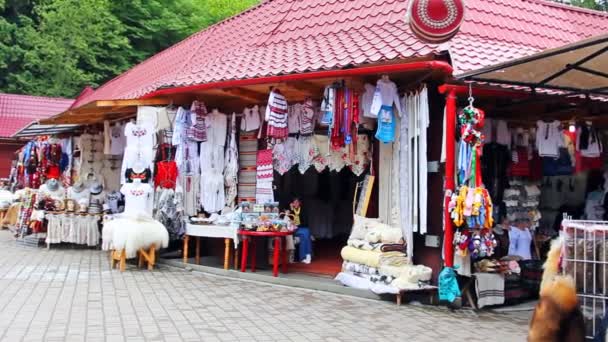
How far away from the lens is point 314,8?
11227 millimetres

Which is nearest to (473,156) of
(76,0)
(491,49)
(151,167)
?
(491,49)

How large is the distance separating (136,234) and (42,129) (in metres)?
9.66

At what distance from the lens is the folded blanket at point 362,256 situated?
8.27 m

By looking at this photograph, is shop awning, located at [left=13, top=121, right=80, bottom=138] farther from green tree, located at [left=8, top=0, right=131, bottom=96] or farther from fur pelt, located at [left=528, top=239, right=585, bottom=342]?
fur pelt, located at [left=528, top=239, right=585, bottom=342]

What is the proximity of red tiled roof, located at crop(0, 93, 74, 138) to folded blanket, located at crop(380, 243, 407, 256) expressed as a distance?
20.5 m

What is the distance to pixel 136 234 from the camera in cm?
1006

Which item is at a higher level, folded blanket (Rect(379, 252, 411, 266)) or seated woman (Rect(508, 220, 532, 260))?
seated woman (Rect(508, 220, 532, 260))

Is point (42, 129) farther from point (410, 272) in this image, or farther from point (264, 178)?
point (410, 272)

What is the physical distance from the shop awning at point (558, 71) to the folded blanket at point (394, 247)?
261 cm

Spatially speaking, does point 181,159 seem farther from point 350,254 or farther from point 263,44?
point 350,254

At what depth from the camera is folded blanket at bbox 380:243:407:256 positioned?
27.2 ft

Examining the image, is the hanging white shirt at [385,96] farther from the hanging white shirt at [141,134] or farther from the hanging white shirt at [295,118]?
the hanging white shirt at [141,134]

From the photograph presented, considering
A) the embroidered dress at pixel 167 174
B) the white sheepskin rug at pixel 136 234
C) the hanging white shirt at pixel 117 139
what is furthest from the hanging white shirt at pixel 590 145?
the hanging white shirt at pixel 117 139

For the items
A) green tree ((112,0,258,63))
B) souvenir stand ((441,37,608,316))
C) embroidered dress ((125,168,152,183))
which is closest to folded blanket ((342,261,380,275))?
souvenir stand ((441,37,608,316))
